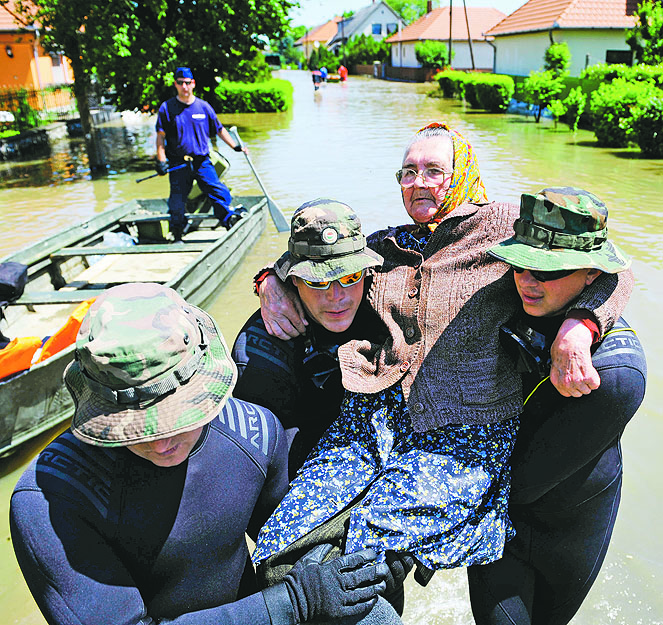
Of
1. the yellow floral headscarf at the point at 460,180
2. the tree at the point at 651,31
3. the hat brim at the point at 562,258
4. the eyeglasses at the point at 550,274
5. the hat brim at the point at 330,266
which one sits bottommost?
the eyeglasses at the point at 550,274

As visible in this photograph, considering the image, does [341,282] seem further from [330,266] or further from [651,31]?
[651,31]

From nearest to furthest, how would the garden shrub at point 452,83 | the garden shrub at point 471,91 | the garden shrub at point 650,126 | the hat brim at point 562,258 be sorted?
the hat brim at point 562,258, the garden shrub at point 650,126, the garden shrub at point 471,91, the garden shrub at point 452,83

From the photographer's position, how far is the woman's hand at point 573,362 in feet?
5.79

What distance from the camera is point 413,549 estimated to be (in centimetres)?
184

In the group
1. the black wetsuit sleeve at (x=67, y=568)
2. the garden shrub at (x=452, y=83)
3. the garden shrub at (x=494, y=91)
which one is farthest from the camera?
the garden shrub at (x=452, y=83)

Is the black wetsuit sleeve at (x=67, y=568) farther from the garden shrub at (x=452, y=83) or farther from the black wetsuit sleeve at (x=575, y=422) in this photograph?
the garden shrub at (x=452, y=83)

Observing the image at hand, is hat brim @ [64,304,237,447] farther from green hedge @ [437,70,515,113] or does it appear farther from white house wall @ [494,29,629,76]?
white house wall @ [494,29,629,76]

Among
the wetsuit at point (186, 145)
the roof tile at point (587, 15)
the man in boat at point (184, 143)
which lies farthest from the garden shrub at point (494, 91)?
the wetsuit at point (186, 145)

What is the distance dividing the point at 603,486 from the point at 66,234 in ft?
26.7

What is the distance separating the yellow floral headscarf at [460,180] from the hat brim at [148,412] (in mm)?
1252

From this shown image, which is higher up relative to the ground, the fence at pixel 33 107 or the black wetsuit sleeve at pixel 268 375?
the fence at pixel 33 107

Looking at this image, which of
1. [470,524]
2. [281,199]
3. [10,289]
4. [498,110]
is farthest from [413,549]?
[498,110]

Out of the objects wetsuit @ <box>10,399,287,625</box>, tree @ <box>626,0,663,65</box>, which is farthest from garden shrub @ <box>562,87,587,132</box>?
wetsuit @ <box>10,399,287,625</box>

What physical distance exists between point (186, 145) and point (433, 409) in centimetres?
767
